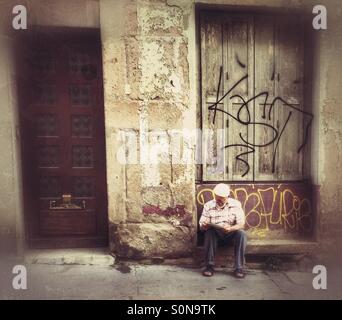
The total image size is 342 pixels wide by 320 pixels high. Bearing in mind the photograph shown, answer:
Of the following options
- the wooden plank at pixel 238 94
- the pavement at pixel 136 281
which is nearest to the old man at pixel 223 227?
the pavement at pixel 136 281

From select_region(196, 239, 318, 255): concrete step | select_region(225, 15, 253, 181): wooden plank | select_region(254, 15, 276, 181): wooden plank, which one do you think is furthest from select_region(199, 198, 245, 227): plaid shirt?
select_region(254, 15, 276, 181): wooden plank

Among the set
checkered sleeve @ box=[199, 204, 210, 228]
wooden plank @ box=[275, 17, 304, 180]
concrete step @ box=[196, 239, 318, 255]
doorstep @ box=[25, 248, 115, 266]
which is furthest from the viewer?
wooden plank @ box=[275, 17, 304, 180]

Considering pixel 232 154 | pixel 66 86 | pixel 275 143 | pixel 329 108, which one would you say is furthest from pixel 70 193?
pixel 329 108

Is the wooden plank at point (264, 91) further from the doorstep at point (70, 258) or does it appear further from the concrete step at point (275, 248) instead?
the doorstep at point (70, 258)

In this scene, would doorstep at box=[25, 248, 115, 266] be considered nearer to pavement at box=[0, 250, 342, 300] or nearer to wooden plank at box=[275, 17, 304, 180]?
pavement at box=[0, 250, 342, 300]

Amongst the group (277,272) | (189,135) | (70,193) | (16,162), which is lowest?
(277,272)

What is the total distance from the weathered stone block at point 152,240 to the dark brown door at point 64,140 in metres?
0.44

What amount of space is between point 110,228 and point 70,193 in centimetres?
75

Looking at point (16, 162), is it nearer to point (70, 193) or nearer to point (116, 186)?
point (70, 193)

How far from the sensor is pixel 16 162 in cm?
415

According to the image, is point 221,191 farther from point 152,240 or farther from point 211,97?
point 211,97

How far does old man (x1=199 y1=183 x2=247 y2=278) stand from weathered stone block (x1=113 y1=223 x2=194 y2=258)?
0.34 metres

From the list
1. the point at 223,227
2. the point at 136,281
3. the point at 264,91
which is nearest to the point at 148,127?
the point at 223,227

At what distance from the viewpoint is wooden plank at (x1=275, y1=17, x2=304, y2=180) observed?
4488mm
